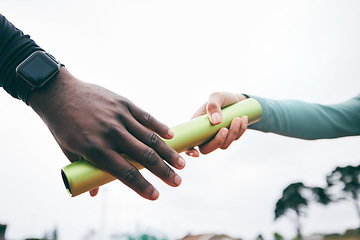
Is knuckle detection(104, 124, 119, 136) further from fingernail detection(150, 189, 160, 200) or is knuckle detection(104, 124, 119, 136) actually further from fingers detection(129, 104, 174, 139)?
fingernail detection(150, 189, 160, 200)

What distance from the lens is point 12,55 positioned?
5.90ft

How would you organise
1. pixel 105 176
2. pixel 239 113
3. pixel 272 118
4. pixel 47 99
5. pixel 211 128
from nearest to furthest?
pixel 105 176 → pixel 47 99 → pixel 211 128 → pixel 239 113 → pixel 272 118

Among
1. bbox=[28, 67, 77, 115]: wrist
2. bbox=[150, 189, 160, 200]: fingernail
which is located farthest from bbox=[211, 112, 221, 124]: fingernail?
bbox=[28, 67, 77, 115]: wrist

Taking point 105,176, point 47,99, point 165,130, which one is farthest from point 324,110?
point 47,99

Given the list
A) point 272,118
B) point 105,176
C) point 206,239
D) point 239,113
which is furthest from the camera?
point 272,118

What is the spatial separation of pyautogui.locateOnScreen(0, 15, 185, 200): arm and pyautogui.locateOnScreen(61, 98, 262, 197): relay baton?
0.07m

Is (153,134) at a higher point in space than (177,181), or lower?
higher

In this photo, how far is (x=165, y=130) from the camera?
1682 millimetres

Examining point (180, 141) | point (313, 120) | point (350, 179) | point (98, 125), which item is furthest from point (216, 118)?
point (350, 179)

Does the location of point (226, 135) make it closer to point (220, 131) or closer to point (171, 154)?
point (220, 131)

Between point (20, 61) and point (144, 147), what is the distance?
1175 millimetres

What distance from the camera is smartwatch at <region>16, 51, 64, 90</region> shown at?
166 centimetres

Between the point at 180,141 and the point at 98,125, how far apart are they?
592 millimetres

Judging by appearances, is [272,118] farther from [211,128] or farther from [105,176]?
[105,176]
